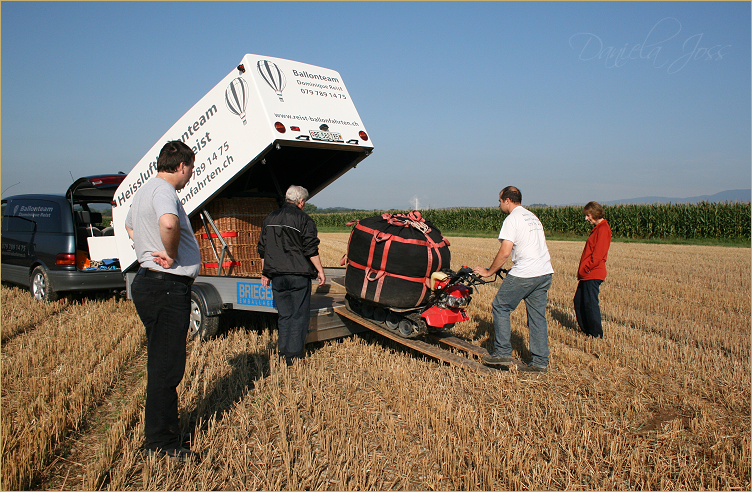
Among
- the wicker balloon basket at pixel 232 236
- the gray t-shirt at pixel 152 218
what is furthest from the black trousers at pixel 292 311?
the gray t-shirt at pixel 152 218

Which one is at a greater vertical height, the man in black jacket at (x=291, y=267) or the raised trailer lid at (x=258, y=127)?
the raised trailer lid at (x=258, y=127)

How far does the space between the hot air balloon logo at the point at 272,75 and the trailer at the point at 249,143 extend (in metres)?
0.01

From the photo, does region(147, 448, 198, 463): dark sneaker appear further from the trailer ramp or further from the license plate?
the license plate

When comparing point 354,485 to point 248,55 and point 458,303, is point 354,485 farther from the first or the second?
point 248,55

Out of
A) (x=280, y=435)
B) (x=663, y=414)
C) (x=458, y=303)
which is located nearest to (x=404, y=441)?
(x=280, y=435)

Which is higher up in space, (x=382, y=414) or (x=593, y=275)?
(x=593, y=275)

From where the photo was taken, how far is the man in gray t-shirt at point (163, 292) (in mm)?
3045

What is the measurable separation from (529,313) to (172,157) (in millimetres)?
3610

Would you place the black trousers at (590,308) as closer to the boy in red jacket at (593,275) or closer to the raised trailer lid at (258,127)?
the boy in red jacket at (593,275)

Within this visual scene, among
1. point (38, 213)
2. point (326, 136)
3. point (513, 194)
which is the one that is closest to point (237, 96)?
point (326, 136)

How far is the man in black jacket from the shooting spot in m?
4.88

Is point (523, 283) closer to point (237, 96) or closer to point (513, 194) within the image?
point (513, 194)

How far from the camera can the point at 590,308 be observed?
6.14m

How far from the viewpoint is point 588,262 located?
6.22 meters
